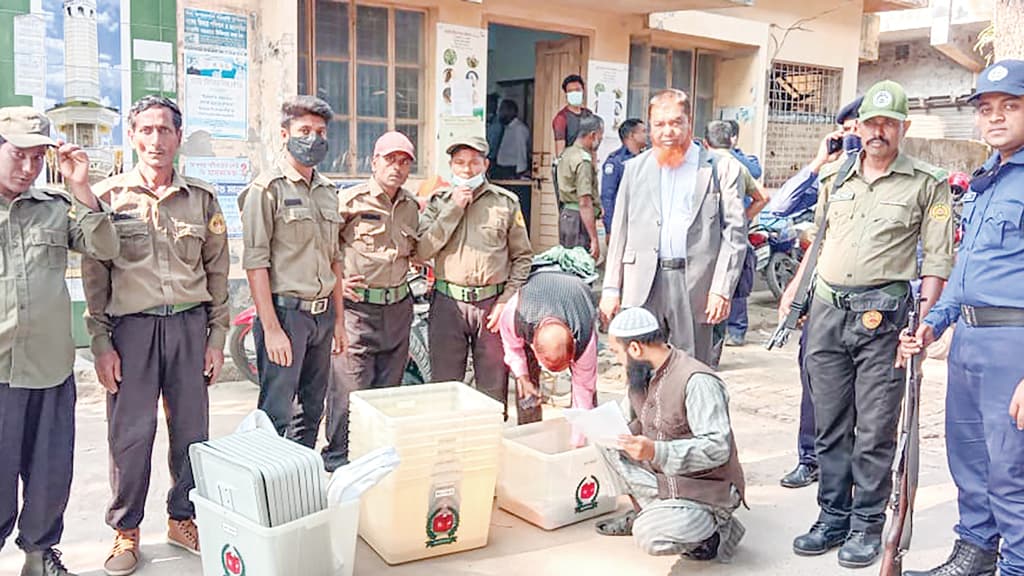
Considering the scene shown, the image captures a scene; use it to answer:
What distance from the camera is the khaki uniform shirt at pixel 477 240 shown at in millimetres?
4500

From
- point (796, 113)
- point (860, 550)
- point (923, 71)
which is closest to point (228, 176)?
point (860, 550)

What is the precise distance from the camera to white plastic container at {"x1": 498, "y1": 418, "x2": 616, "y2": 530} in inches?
153

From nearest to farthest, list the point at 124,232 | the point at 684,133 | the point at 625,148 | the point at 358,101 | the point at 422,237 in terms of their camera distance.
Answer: the point at 124,232 → the point at 684,133 → the point at 422,237 → the point at 358,101 → the point at 625,148

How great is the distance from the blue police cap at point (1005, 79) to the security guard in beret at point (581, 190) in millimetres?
4690

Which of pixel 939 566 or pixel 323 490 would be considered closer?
pixel 323 490

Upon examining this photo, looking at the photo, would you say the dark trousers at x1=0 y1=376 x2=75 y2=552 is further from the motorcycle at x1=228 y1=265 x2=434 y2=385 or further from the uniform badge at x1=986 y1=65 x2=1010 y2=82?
the uniform badge at x1=986 y1=65 x2=1010 y2=82

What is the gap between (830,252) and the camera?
3.74m

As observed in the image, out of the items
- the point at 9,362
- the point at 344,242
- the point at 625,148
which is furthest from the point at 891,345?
the point at 625,148

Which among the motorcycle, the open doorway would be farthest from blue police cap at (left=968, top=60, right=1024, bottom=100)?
the open doorway

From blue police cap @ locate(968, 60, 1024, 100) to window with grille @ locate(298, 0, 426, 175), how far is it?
16.9 feet

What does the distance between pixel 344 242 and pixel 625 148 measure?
423 cm

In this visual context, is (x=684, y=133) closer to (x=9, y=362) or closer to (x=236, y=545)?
(x=236, y=545)

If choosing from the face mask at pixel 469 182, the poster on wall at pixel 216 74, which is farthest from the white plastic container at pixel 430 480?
the poster on wall at pixel 216 74

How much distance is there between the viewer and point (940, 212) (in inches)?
139
